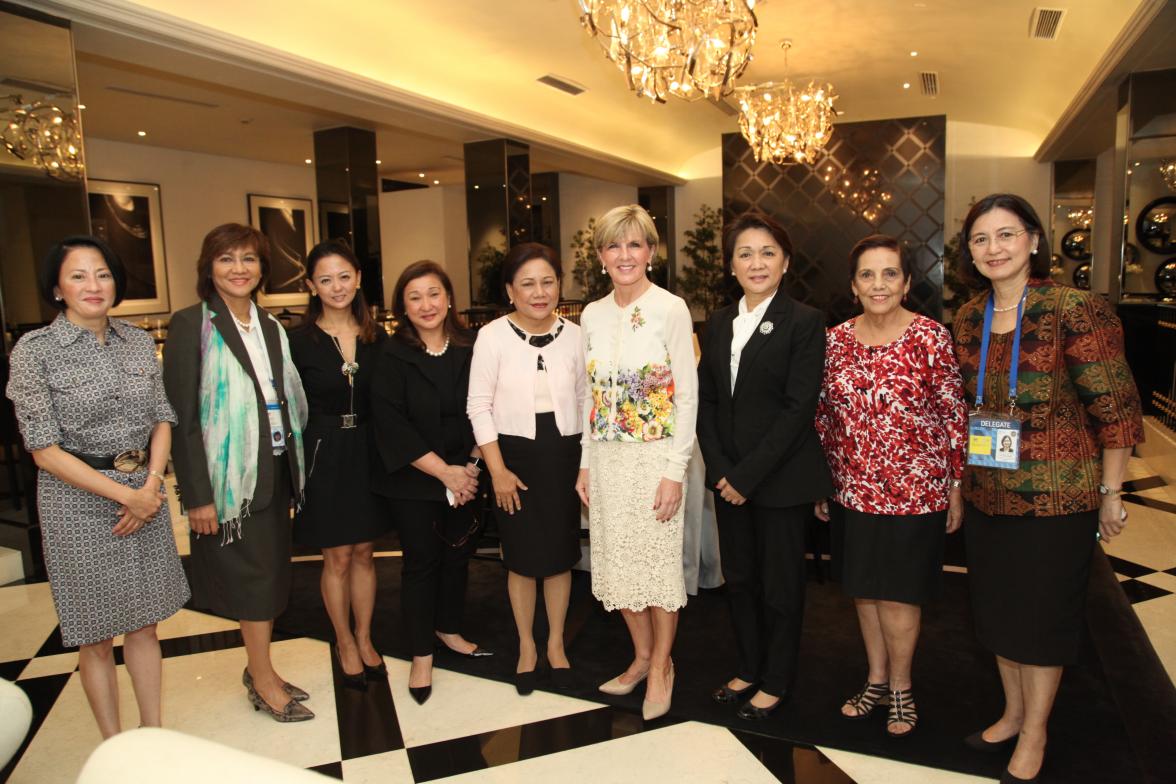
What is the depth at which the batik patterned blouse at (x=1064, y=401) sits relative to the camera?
2105 millimetres

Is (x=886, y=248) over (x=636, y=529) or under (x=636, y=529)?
over

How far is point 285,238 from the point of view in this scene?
43.4ft

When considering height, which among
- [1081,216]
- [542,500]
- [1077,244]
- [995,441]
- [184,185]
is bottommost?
[542,500]

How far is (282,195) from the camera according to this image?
1322cm

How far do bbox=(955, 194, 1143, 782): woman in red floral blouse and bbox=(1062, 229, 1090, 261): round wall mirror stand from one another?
43.6ft

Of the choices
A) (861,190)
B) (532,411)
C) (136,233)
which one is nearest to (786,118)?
A: (861,190)

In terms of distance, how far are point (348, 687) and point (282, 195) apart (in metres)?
11.9

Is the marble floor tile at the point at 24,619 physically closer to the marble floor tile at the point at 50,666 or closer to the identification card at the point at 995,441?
the marble floor tile at the point at 50,666

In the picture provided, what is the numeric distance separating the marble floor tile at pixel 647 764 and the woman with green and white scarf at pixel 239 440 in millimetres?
891

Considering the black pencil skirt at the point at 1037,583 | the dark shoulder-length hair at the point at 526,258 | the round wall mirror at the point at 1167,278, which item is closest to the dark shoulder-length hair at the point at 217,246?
the dark shoulder-length hair at the point at 526,258

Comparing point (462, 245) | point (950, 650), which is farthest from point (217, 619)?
point (462, 245)

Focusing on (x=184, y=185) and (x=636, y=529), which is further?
(x=184, y=185)

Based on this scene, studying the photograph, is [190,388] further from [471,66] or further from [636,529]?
[471,66]

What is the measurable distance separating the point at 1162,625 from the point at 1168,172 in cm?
565
